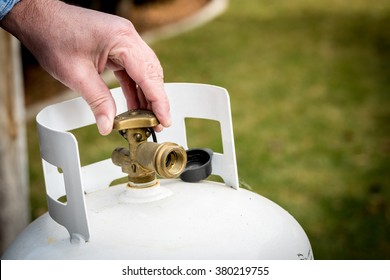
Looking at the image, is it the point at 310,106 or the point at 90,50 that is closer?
the point at 90,50

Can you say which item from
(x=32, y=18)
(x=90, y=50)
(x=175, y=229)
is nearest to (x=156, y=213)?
(x=175, y=229)

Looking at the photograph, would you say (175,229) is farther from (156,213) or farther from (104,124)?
(104,124)

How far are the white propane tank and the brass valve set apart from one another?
4 cm

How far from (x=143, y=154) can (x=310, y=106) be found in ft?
11.8

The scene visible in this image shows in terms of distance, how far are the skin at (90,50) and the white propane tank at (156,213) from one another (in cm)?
10

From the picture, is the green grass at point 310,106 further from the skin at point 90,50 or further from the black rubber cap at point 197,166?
the skin at point 90,50

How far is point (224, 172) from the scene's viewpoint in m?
1.44

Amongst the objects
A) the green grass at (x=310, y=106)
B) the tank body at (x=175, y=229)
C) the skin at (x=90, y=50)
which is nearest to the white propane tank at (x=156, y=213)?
the tank body at (x=175, y=229)

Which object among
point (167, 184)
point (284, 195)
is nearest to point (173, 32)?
point (284, 195)

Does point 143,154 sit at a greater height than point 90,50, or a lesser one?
lesser

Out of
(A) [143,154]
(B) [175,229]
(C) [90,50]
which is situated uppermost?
(C) [90,50]

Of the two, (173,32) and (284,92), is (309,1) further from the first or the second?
(284,92)

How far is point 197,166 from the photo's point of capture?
145cm

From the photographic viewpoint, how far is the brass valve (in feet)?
4.05
